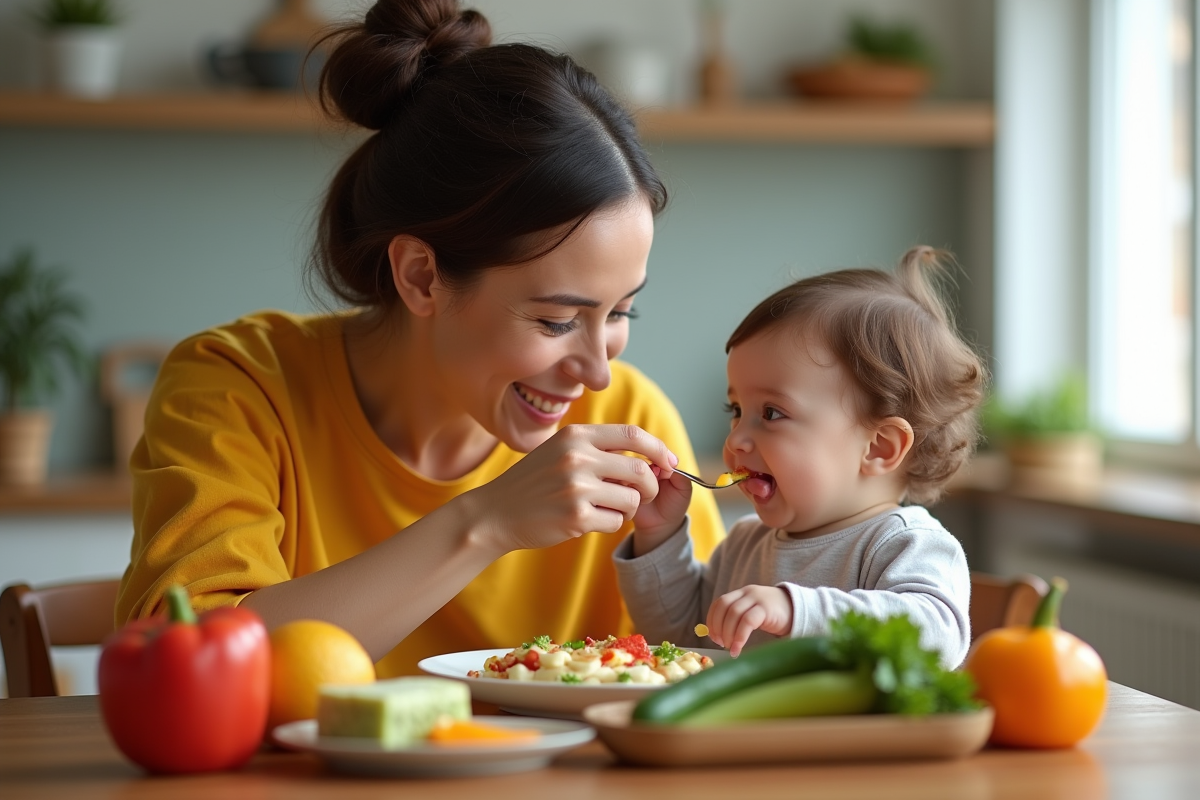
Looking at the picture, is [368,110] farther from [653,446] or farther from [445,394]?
[653,446]

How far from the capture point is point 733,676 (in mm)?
905

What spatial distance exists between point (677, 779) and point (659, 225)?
309 cm

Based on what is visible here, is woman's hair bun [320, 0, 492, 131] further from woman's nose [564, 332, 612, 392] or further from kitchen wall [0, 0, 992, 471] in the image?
kitchen wall [0, 0, 992, 471]

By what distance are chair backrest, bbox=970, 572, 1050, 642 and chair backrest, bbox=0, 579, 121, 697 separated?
1124 millimetres

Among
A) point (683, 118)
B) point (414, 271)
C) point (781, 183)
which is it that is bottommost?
point (414, 271)

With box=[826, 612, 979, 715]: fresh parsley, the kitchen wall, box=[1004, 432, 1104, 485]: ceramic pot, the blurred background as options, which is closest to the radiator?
the blurred background

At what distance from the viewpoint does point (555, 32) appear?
3.75 meters

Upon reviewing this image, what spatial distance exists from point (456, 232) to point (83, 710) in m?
0.69

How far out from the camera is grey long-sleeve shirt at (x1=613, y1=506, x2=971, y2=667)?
1251 millimetres

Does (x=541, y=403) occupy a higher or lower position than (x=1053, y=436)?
higher

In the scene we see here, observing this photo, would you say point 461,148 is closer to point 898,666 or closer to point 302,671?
point 302,671

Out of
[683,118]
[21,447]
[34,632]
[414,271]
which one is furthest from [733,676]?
[21,447]

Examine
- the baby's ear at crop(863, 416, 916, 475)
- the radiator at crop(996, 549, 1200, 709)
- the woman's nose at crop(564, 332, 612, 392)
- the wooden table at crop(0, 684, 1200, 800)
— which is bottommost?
the radiator at crop(996, 549, 1200, 709)

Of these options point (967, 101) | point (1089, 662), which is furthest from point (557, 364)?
point (967, 101)
